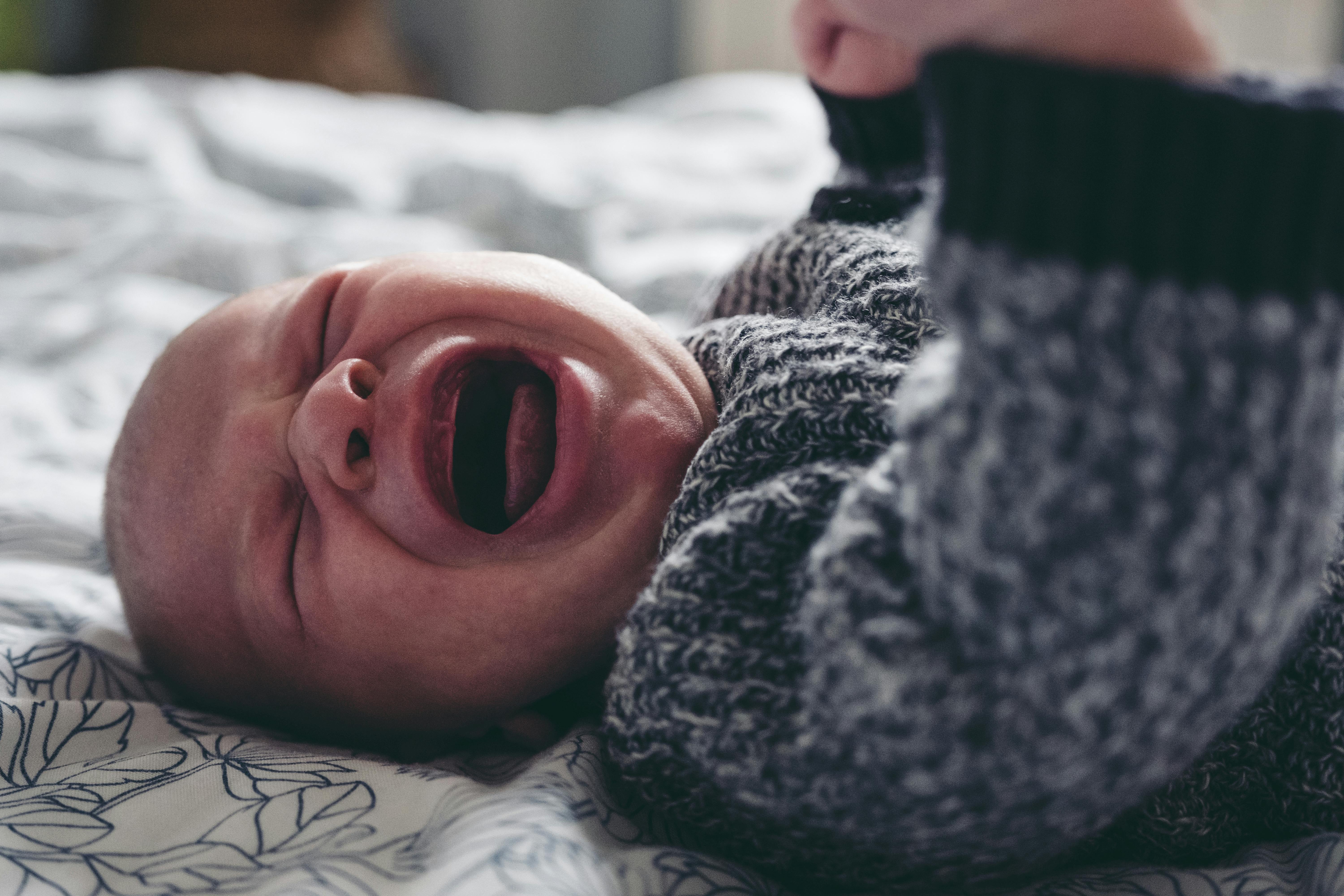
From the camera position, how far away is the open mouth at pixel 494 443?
67cm

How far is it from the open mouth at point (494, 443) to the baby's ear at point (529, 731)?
124 millimetres

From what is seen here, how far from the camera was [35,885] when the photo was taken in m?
0.48

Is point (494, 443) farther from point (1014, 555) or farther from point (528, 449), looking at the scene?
point (1014, 555)

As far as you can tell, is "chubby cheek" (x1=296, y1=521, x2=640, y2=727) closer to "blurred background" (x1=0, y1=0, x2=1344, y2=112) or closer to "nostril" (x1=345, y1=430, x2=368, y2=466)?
"nostril" (x1=345, y1=430, x2=368, y2=466)

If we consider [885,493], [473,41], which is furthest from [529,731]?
[473,41]

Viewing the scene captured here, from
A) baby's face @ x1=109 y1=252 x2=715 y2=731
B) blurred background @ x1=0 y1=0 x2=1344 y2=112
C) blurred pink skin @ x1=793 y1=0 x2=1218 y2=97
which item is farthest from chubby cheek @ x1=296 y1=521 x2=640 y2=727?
blurred background @ x1=0 y1=0 x2=1344 y2=112

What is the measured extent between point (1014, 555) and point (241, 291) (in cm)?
109

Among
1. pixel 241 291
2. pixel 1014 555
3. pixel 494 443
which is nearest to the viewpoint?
pixel 1014 555

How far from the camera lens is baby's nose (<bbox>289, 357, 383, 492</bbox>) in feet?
2.08

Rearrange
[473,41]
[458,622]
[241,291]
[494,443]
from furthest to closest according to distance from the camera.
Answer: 1. [473,41]
2. [241,291]
3. [494,443]
4. [458,622]

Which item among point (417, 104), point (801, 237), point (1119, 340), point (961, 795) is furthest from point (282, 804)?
point (417, 104)

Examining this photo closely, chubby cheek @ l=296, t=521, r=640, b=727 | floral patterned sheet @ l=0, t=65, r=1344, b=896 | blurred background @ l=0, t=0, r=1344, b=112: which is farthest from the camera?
blurred background @ l=0, t=0, r=1344, b=112

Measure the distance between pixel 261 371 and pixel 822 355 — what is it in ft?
1.23

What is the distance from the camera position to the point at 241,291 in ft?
4.13
